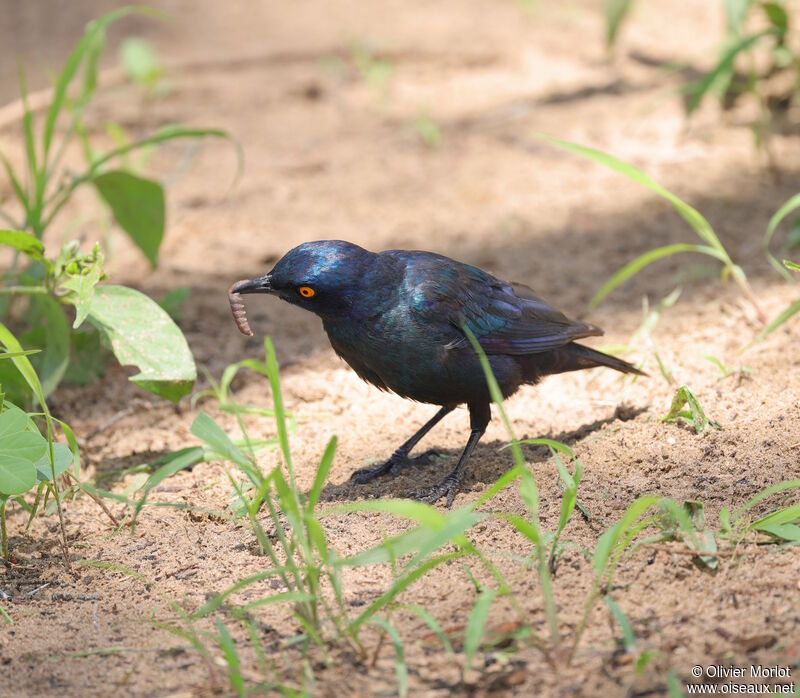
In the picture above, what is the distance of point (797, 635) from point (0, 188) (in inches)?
223

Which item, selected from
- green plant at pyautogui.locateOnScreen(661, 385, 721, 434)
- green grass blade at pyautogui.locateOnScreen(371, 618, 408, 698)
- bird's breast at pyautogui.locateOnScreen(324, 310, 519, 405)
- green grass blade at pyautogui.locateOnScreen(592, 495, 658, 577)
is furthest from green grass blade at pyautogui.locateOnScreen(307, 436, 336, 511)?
green plant at pyautogui.locateOnScreen(661, 385, 721, 434)

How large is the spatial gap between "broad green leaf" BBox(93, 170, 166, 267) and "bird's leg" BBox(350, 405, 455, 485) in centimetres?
A: 165

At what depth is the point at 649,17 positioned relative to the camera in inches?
348

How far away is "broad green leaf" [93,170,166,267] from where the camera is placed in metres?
4.57

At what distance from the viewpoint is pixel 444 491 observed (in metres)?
3.66

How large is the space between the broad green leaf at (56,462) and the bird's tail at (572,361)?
179 centimetres

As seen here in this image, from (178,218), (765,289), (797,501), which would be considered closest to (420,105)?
(178,218)

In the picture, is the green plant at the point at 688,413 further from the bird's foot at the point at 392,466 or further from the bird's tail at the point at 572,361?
the bird's foot at the point at 392,466

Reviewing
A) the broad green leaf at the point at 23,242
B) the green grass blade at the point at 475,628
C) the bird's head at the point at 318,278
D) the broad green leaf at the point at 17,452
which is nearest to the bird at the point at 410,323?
the bird's head at the point at 318,278

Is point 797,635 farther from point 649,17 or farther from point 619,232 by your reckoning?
point 649,17

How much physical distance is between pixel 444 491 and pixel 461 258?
2.28 m

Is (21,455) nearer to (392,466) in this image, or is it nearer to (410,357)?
(410,357)

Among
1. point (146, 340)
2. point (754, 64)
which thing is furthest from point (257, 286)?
point (754, 64)

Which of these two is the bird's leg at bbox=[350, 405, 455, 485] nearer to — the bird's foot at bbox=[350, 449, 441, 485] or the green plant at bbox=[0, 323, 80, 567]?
the bird's foot at bbox=[350, 449, 441, 485]
